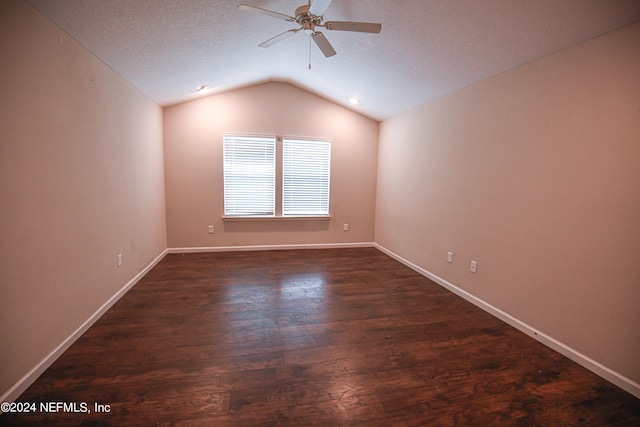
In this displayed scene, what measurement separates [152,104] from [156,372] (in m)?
3.67

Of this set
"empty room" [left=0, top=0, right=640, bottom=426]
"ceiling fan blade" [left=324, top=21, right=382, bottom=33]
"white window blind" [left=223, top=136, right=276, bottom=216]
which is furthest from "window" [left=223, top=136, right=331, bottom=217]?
"ceiling fan blade" [left=324, top=21, right=382, bottom=33]

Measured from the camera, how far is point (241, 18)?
2.51 m

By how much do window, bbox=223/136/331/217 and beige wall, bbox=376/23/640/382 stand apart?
2.20 metres

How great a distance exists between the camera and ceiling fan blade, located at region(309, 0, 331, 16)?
1.88 metres

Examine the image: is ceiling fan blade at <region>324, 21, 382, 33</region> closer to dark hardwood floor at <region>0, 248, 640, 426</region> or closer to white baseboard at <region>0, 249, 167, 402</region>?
dark hardwood floor at <region>0, 248, 640, 426</region>

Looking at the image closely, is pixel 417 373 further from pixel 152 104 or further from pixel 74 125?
pixel 152 104

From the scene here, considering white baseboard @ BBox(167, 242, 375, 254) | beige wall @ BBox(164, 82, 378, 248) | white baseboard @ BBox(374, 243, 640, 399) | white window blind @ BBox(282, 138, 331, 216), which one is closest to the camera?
white baseboard @ BBox(374, 243, 640, 399)

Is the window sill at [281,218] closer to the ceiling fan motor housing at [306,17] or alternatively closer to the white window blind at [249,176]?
the white window blind at [249,176]

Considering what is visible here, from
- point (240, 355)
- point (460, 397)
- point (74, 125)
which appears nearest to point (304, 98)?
point (74, 125)

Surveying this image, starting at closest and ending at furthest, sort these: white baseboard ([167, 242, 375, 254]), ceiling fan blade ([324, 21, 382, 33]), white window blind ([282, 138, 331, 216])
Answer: ceiling fan blade ([324, 21, 382, 33]) → white baseboard ([167, 242, 375, 254]) → white window blind ([282, 138, 331, 216])

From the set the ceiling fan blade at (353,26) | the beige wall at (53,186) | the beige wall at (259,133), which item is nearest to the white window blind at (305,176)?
the beige wall at (259,133)

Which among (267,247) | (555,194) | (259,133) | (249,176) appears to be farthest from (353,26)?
(267,247)

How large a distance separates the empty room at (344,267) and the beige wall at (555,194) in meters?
0.02

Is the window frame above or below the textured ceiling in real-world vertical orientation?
below
